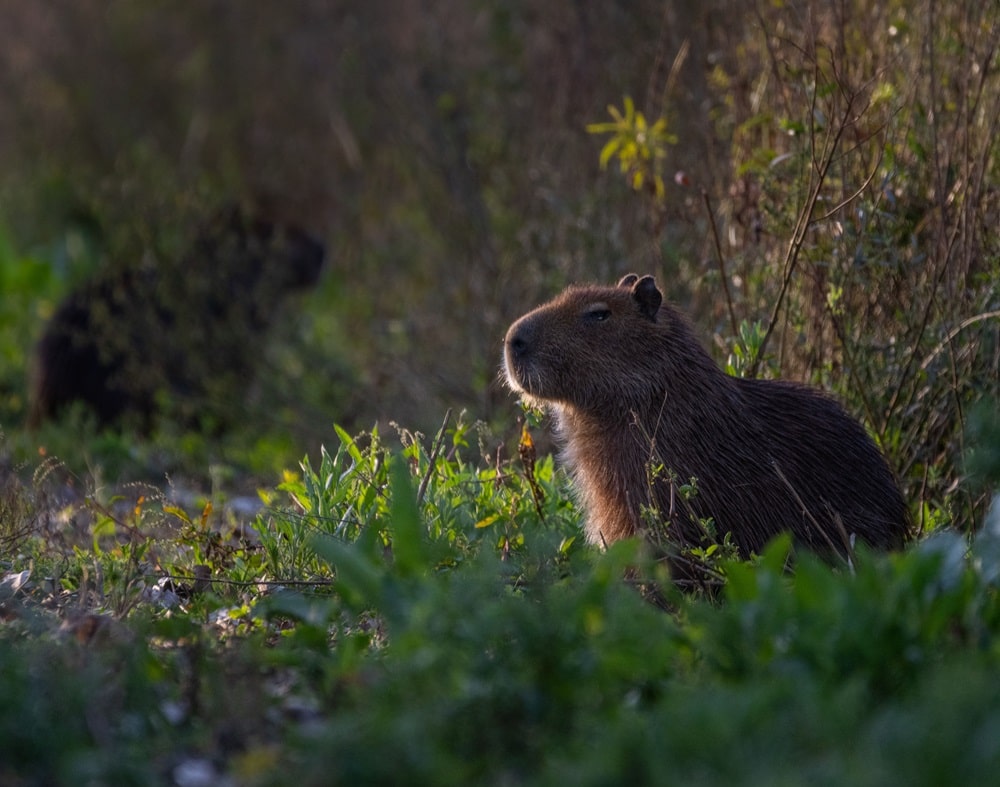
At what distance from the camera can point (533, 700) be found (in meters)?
2.30

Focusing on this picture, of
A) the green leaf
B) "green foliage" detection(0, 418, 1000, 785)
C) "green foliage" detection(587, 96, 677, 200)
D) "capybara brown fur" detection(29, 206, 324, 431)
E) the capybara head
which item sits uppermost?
"capybara brown fur" detection(29, 206, 324, 431)

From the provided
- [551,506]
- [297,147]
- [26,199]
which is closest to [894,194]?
[551,506]

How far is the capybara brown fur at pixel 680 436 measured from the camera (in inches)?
144

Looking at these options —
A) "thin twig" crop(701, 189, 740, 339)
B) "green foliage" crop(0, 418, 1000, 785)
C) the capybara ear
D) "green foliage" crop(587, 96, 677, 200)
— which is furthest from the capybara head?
"green foliage" crop(587, 96, 677, 200)

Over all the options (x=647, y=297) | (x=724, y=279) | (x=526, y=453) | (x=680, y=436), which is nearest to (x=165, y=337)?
(x=526, y=453)

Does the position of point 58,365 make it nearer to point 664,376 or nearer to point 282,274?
point 282,274

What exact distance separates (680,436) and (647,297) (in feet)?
1.50

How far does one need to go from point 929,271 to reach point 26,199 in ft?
29.3

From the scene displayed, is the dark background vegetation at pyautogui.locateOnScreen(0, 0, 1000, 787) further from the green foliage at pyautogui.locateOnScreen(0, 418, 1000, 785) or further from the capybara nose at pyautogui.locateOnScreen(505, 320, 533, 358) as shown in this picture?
the capybara nose at pyautogui.locateOnScreen(505, 320, 533, 358)

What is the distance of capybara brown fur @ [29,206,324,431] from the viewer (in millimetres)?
7203

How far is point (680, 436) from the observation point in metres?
3.78

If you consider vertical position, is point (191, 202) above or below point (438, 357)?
above

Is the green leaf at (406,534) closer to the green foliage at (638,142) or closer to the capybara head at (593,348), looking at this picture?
the capybara head at (593,348)

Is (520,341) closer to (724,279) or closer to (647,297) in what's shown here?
(647,297)
